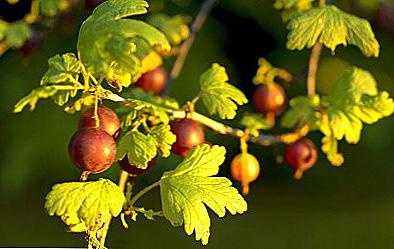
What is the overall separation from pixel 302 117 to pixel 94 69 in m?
0.75

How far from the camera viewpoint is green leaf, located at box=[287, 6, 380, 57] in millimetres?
1359

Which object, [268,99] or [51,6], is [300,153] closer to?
[268,99]

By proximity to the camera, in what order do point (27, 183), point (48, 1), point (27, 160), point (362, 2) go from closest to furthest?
point (48, 1)
point (362, 2)
point (27, 160)
point (27, 183)

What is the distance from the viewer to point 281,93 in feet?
6.16

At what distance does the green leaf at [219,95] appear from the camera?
1.34m

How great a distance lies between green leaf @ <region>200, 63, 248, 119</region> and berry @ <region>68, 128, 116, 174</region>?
253 millimetres

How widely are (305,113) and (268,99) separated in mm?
254

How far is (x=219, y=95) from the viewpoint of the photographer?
4.48 ft

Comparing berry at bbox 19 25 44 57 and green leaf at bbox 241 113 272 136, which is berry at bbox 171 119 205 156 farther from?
berry at bbox 19 25 44 57

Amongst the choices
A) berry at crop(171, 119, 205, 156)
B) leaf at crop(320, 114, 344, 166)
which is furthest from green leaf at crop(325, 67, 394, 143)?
berry at crop(171, 119, 205, 156)

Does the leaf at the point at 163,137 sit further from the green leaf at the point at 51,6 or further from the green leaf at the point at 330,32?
the green leaf at the point at 51,6

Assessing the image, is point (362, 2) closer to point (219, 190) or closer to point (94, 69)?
point (219, 190)

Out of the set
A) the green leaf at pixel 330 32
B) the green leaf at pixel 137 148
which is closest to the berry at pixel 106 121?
the green leaf at pixel 137 148

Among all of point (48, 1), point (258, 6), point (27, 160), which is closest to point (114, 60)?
point (48, 1)
